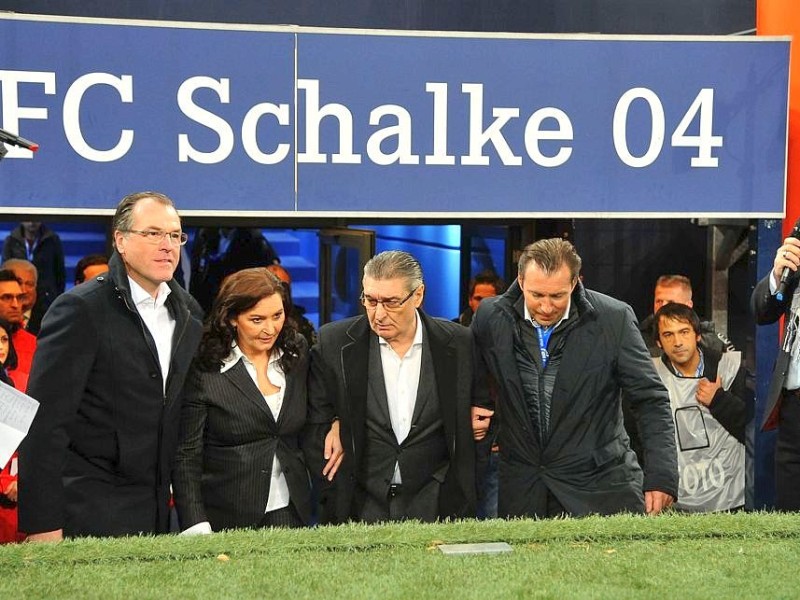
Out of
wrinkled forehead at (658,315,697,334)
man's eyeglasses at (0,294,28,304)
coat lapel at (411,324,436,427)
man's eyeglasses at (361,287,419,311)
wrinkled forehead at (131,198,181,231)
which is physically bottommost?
coat lapel at (411,324,436,427)

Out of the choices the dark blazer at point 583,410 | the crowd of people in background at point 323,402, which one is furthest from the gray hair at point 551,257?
the dark blazer at point 583,410

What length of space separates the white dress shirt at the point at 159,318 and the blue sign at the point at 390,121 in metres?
0.92

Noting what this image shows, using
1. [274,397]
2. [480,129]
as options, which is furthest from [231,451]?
[480,129]

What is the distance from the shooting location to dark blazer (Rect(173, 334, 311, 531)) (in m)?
2.94

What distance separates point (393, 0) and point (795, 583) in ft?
12.7

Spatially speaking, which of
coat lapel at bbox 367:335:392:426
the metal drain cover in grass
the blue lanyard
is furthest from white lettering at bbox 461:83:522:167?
the metal drain cover in grass

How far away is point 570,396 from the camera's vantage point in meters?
3.11

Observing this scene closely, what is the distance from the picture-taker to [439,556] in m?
2.05

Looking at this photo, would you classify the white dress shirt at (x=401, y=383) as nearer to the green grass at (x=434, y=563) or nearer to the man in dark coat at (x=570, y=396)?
the man in dark coat at (x=570, y=396)

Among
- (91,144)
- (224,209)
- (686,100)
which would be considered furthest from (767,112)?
(91,144)

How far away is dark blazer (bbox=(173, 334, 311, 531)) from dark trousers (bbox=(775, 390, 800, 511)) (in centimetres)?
159

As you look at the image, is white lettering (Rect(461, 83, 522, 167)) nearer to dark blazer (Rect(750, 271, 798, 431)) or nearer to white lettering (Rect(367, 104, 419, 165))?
white lettering (Rect(367, 104, 419, 165))

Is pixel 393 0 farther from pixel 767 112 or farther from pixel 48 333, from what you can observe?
pixel 48 333

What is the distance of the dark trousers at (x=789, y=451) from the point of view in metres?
3.61
